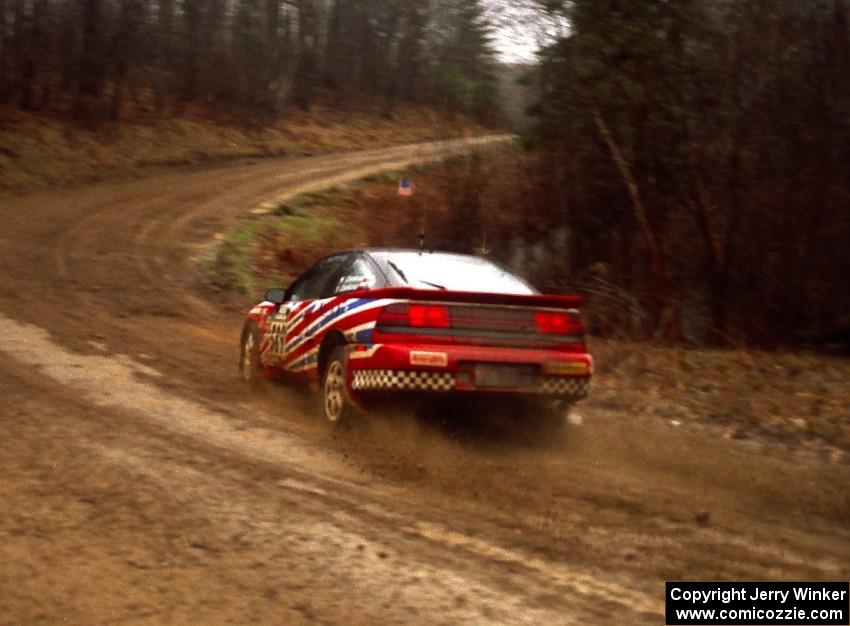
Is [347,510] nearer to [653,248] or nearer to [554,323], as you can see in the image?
[554,323]

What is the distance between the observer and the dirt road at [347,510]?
4.34m

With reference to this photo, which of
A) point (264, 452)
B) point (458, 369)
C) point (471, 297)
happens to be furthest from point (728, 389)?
point (264, 452)

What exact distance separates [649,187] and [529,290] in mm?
8915

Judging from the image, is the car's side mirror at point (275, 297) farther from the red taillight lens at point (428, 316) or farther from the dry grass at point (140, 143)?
the dry grass at point (140, 143)

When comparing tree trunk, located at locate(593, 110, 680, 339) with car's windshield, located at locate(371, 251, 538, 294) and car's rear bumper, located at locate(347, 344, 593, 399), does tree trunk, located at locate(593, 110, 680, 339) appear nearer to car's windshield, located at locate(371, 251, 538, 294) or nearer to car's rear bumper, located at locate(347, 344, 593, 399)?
car's windshield, located at locate(371, 251, 538, 294)

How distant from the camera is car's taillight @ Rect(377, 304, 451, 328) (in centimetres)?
725

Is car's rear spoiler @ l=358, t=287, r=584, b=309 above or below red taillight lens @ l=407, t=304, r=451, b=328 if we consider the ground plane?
above

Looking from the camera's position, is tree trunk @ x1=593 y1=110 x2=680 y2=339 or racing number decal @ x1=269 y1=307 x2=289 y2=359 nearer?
racing number decal @ x1=269 y1=307 x2=289 y2=359

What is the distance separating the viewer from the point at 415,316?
7.27m

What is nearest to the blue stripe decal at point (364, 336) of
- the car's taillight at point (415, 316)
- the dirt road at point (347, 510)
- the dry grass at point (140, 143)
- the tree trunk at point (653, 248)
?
the car's taillight at point (415, 316)

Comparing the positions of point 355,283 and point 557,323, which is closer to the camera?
point 557,323

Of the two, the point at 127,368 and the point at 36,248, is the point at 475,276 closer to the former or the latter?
the point at 127,368

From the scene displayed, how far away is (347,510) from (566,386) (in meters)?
2.36

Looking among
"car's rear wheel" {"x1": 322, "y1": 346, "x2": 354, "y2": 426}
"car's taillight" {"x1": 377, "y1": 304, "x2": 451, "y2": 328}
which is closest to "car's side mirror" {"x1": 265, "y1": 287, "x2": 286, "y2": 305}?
"car's rear wheel" {"x1": 322, "y1": 346, "x2": 354, "y2": 426}
